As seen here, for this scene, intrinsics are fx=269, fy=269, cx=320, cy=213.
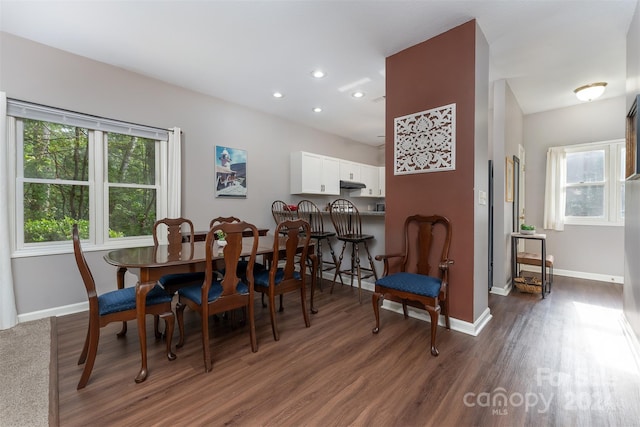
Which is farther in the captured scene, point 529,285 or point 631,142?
point 529,285

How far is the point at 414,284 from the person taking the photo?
2225mm

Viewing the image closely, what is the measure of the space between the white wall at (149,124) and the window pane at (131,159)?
0.84ft

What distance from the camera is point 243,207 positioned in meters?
4.39

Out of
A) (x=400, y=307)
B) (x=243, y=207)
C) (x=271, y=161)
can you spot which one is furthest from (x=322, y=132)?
(x=400, y=307)

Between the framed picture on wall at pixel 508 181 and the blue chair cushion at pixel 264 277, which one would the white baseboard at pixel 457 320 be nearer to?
the blue chair cushion at pixel 264 277

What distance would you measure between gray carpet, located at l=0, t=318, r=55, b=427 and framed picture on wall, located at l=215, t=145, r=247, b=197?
238 cm

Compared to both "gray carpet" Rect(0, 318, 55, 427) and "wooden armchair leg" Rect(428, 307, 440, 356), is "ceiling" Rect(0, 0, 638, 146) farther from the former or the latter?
"gray carpet" Rect(0, 318, 55, 427)

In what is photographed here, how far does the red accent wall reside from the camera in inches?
92.8

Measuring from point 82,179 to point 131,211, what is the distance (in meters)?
0.58

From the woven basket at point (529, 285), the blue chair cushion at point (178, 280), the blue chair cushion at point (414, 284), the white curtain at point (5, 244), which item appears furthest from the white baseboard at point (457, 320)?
the white curtain at point (5, 244)

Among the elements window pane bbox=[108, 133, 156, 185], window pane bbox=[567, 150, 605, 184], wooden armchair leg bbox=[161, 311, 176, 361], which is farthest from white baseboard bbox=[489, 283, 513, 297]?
window pane bbox=[108, 133, 156, 185]

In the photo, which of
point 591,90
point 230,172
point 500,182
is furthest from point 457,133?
point 230,172

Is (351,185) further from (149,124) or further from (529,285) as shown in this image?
(149,124)

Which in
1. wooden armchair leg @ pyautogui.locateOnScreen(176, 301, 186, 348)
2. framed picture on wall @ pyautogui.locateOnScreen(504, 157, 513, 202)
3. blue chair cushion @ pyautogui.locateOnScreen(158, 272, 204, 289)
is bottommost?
wooden armchair leg @ pyautogui.locateOnScreen(176, 301, 186, 348)
